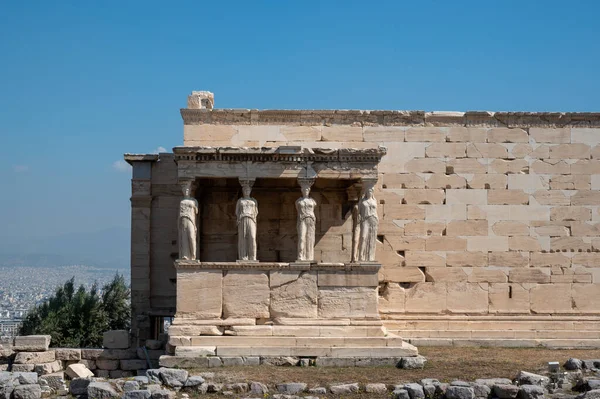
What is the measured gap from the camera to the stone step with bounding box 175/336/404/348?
16.1m

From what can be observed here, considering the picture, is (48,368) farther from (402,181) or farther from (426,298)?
(402,181)

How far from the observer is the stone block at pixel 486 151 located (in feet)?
61.7

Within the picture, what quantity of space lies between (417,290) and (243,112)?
5.01 m

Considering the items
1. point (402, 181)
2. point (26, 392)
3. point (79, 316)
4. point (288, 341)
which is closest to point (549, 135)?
point (402, 181)

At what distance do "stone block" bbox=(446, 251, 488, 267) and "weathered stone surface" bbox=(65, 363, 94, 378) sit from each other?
733 cm

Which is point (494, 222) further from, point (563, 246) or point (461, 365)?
point (461, 365)

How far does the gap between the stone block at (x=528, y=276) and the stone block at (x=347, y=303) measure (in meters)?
3.60

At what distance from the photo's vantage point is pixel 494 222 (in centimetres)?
1866

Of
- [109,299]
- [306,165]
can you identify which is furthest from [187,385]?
[109,299]

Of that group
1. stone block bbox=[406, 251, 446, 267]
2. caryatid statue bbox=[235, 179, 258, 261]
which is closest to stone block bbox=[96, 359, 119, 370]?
caryatid statue bbox=[235, 179, 258, 261]

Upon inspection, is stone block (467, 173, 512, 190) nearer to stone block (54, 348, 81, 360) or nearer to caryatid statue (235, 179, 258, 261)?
caryatid statue (235, 179, 258, 261)

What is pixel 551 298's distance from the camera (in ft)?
61.1

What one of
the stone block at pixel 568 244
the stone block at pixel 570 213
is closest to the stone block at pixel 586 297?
the stone block at pixel 568 244

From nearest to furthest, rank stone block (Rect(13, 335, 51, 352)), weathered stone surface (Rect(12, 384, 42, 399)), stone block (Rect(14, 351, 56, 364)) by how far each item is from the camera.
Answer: weathered stone surface (Rect(12, 384, 42, 399))
stone block (Rect(14, 351, 56, 364))
stone block (Rect(13, 335, 51, 352))
